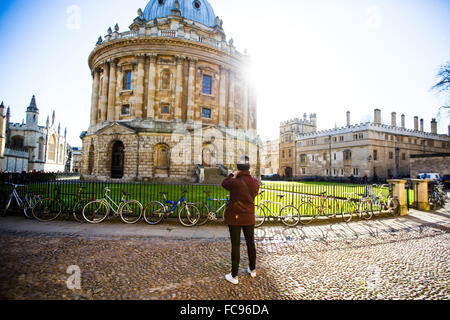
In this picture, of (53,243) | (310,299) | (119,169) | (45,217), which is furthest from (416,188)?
(119,169)

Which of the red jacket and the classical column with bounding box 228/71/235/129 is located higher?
the classical column with bounding box 228/71/235/129

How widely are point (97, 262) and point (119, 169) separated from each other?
2175 cm

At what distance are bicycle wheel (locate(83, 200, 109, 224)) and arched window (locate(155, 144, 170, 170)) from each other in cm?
1550

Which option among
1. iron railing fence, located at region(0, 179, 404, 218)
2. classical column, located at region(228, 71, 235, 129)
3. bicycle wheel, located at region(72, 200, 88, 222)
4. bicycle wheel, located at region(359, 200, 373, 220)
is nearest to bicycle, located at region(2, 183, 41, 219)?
iron railing fence, located at region(0, 179, 404, 218)

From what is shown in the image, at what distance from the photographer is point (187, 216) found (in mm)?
7328

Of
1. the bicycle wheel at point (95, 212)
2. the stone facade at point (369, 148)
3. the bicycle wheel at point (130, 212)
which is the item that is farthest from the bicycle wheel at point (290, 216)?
the stone facade at point (369, 148)

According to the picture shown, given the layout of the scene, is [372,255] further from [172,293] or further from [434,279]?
[172,293]

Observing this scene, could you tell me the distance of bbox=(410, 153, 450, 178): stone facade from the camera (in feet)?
96.0

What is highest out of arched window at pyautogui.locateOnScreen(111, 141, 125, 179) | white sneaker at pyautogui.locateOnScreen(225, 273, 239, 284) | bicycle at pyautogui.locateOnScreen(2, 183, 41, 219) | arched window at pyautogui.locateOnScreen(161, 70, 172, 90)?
arched window at pyautogui.locateOnScreen(161, 70, 172, 90)

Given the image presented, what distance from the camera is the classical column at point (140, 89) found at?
23500 millimetres

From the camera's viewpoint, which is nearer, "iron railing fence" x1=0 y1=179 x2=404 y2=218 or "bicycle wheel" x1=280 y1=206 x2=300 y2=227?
"bicycle wheel" x1=280 y1=206 x2=300 y2=227

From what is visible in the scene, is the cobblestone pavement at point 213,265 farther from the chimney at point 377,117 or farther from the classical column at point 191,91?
the chimney at point 377,117

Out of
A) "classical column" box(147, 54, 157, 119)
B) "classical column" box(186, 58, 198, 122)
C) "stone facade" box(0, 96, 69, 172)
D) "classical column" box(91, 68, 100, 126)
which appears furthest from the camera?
"stone facade" box(0, 96, 69, 172)

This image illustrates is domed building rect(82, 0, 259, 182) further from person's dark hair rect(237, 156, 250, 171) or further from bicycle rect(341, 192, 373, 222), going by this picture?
person's dark hair rect(237, 156, 250, 171)
